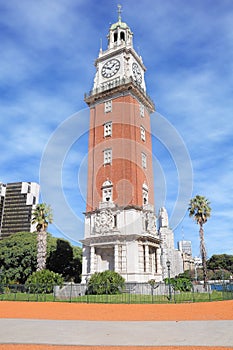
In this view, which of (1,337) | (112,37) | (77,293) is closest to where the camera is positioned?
(1,337)

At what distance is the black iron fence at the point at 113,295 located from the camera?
74.0ft

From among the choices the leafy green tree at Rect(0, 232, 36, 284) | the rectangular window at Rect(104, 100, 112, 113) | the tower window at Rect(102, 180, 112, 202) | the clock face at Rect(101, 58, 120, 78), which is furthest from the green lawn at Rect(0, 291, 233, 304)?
the clock face at Rect(101, 58, 120, 78)

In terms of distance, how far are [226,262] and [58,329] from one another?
8168cm

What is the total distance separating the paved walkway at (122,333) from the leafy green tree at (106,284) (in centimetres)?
1316

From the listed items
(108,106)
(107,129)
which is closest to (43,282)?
(107,129)

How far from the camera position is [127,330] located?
1060 centimetres

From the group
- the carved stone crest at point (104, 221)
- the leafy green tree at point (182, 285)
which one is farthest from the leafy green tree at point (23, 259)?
the leafy green tree at point (182, 285)

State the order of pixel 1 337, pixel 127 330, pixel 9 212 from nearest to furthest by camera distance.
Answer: pixel 1 337 < pixel 127 330 < pixel 9 212

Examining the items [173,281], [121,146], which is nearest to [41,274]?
[173,281]

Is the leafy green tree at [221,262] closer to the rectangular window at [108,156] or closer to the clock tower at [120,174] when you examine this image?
the clock tower at [120,174]

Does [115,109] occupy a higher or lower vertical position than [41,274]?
higher

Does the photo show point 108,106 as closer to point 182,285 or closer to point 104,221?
point 104,221

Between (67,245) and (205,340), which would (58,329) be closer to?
(205,340)

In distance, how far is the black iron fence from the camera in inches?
888
